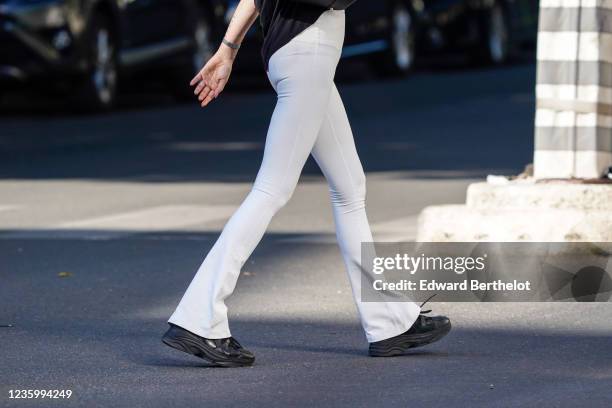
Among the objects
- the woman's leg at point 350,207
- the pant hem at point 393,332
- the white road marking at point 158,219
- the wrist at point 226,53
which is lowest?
the white road marking at point 158,219

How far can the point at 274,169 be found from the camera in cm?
561

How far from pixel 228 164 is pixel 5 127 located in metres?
4.42

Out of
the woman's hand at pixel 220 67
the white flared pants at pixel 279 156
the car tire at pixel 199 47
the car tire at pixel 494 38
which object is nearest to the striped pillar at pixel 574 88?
the white flared pants at pixel 279 156

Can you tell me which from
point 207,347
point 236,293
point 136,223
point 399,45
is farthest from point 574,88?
point 399,45

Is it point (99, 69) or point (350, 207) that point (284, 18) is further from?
point (99, 69)

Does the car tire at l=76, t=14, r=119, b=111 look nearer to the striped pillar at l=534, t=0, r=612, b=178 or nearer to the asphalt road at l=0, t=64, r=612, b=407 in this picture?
the asphalt road at l=0, t=64, r=612, b=407

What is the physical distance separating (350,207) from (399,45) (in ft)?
61.2

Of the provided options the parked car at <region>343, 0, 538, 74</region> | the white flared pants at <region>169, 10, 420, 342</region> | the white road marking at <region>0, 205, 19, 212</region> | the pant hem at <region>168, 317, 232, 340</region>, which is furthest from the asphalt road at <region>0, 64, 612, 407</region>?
the parked car at <region>343, 0, 538, 74</region>

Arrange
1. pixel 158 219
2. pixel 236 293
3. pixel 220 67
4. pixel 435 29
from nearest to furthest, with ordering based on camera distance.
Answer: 1. pixel 220 67
2. pixel 236 293
3. pixel 158 219
4. pixel 435 29

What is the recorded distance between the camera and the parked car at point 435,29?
23.1m

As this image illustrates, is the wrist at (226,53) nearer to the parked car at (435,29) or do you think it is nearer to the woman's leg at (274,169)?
the woman's leg at (274,169)

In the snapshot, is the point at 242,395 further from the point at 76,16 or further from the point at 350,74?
the point at 350,74

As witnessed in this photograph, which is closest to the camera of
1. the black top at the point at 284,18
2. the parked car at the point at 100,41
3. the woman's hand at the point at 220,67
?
the black top at the point at 284,18

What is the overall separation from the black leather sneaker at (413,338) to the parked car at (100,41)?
37.8 ft
